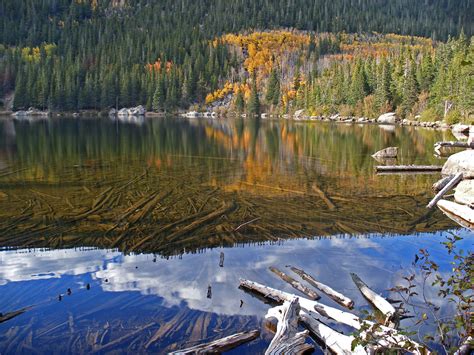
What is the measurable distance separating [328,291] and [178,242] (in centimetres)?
496

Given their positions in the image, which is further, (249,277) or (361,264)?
(361,264)

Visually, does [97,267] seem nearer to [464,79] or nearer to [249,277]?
[249,277]

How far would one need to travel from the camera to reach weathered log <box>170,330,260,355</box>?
6961mm

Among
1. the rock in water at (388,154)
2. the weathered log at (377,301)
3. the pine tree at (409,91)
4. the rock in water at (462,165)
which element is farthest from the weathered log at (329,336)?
the pine tree at (409,91)

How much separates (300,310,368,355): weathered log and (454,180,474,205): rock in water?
11566 mm

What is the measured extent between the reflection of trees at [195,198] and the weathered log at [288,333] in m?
5.13

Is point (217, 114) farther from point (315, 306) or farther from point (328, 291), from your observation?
A: point (315, 306)

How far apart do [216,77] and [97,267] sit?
136025mm

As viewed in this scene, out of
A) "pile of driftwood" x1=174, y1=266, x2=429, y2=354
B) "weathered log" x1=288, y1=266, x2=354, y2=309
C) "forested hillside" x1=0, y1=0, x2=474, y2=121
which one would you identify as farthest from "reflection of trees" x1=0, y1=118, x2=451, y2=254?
"forested hillside" x1=0, y1=0, x2=474, y2=121

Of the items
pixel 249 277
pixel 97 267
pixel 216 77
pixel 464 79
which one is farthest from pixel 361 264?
pixel 216 77

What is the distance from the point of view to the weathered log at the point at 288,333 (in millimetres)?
6920

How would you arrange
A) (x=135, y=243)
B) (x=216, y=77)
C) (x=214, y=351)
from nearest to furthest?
(x=214, y=351), (x=135, y=243), (x=216, y=77)

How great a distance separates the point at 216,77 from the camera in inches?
5630

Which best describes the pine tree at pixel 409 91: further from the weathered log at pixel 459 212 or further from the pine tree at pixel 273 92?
the weathered log at pixel 459 212
